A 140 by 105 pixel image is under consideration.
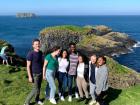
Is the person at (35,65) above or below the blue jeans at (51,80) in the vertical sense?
above

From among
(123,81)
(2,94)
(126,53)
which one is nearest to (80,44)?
(126,53)

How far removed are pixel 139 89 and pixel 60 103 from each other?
3956 mm

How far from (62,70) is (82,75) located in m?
0.95

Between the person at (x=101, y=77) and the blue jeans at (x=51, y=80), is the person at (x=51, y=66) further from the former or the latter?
the person at (x=101, y=77)

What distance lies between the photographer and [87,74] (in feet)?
51.6

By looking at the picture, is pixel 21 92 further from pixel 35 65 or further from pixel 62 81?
pixel 35 65

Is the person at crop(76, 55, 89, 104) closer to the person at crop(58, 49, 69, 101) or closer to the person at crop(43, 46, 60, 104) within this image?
the person at crop(58, 49, 69, 101)

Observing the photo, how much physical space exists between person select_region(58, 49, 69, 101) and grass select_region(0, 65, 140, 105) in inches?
24.1

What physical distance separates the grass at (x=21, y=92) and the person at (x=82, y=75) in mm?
616

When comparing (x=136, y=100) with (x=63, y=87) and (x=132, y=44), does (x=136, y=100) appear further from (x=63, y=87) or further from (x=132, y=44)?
(x=132, y=44)

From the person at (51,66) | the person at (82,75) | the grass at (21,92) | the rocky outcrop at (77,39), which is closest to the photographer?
the person at (51,66)

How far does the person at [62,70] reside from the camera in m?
15.8

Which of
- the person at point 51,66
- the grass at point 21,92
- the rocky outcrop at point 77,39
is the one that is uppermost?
the person at point 51,66

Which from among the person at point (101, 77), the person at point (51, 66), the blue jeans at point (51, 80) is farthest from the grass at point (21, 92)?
the person at point (51, 66)
